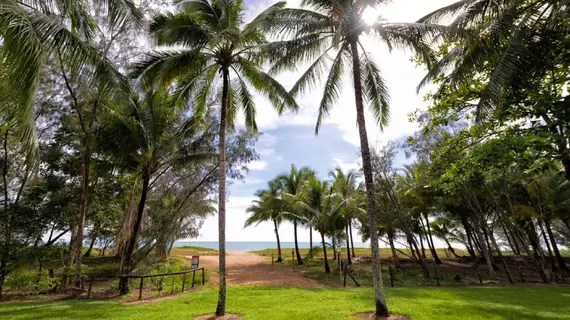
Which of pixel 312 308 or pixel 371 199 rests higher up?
pixel 371 199

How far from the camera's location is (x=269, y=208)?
26688 mm

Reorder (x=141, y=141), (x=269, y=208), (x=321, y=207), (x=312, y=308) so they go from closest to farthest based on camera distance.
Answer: (x=312, y=308)
(x=141, y=141)
(x=321, y=207)
(x=269, y=208)

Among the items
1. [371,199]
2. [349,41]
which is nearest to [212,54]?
[349,41]

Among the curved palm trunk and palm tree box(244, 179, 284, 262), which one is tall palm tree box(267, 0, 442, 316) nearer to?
the curved palm trunk

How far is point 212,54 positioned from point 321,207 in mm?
16257

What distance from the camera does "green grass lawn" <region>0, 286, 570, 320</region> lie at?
809cm

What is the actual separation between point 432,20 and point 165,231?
58.3 feet

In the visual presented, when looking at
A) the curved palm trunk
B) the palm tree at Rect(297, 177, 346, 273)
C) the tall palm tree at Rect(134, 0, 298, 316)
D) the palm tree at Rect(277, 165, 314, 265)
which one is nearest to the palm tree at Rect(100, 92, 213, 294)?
the tall palm tree at Rect(134, 0, 298, 316)

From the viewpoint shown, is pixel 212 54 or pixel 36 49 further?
pixel 212 54

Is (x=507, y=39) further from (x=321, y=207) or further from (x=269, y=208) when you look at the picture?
(x=269, y=208)

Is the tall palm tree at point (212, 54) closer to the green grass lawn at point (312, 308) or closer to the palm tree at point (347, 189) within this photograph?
the green grass lawn at point (312, 308)

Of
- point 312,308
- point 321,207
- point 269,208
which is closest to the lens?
point 312,308

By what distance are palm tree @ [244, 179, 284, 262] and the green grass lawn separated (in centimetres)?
1427

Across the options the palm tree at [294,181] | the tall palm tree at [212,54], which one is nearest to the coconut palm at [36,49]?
the tall palm tree at [212,54]
